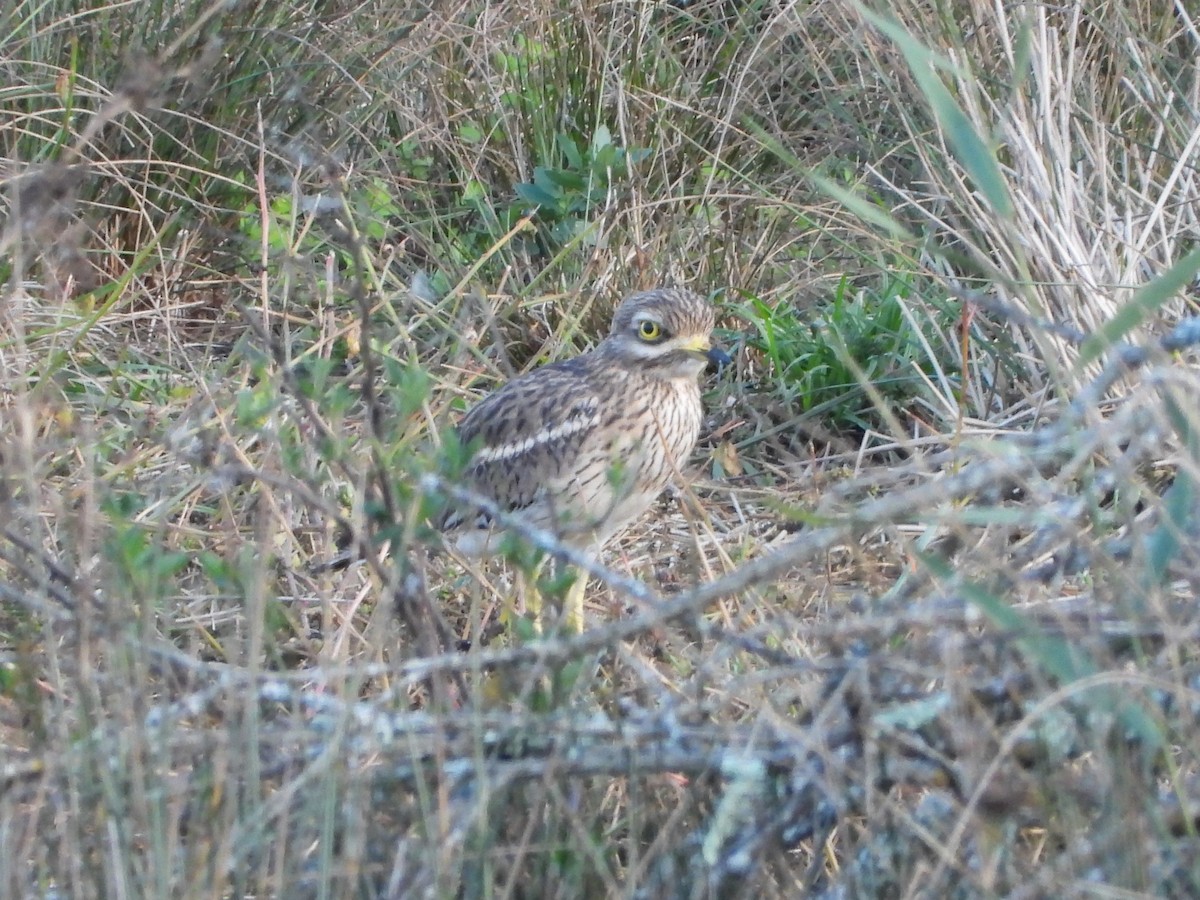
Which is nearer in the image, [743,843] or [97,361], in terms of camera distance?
[743,843]

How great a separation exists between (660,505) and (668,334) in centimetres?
54

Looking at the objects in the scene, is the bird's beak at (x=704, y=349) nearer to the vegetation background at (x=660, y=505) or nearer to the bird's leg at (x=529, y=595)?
the vegetation background at (x=660, y=505)

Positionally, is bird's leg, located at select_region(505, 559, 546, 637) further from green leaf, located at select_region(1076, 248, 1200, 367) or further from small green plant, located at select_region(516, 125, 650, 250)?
small green plant, located at select_region(516, 125, 650, 250)

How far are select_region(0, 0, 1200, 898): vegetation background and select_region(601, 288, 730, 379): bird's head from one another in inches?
11.3

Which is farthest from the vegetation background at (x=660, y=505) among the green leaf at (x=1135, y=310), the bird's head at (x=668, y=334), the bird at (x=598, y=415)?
the bird's head at (x=668, y=334)

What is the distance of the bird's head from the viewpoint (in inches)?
166

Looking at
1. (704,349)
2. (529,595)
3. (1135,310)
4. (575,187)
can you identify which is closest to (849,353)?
(704,349)

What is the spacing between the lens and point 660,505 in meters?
4.57

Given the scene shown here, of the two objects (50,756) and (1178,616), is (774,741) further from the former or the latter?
(50,756)

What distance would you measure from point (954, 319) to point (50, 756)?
3.20m

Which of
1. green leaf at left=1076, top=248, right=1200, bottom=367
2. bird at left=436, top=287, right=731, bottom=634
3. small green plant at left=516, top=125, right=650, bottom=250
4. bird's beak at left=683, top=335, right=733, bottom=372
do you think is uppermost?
green leaf at left=1076, top=248, right=1200, bottom=367

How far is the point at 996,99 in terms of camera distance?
15.1 ft

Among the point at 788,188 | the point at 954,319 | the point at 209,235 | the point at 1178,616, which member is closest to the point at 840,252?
the point at 788,188

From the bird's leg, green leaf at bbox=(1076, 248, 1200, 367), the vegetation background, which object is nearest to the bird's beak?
the vegetation background
